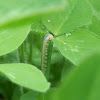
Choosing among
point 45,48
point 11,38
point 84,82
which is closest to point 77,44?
point 45,48

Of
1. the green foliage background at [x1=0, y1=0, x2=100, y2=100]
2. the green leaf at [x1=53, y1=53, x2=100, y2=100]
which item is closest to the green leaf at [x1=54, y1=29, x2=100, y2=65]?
the green foliage background at [x1=0, y1=0, x2=100, y2=100]

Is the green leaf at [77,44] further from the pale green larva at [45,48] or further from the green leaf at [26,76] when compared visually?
the green leaf at [26,76]

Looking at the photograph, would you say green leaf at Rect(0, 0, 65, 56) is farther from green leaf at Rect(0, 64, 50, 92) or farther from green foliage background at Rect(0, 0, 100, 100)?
green leaf at Rect(0, 64, 50, 92)

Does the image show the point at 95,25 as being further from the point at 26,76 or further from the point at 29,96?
the point at 26,76

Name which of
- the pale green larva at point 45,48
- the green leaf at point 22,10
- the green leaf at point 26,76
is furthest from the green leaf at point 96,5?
the green leaf at point 22,10

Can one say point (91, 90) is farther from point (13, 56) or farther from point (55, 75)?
point (55, 75)

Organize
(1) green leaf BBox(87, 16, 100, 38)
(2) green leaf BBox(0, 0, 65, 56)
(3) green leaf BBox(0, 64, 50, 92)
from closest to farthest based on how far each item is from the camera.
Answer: (2) green leaf BBox(0, 0, 65, 56), (3) green leaf BBox(0, 64, 50, 92), (1) green leaf BBox(87, 16, 100, 38)
